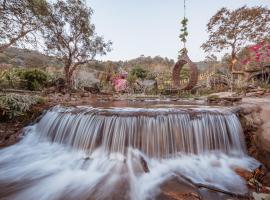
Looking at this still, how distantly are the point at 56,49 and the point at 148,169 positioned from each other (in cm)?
956

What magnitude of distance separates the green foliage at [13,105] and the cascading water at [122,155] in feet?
2.83

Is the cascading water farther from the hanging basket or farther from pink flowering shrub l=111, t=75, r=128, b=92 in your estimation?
pink flowering shrub l=111, t=75, r=128, b=92

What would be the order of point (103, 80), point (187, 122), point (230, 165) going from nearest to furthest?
point (230, 165)
point (187, 122)
point (103, 80)

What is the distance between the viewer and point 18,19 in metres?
6.83

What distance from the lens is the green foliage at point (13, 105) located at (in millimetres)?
4875

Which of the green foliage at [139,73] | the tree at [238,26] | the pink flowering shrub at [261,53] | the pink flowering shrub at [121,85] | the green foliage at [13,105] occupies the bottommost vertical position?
the green foliage at [13,105]

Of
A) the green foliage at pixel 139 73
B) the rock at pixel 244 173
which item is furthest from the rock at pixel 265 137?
the green foliage at pixel 139 73

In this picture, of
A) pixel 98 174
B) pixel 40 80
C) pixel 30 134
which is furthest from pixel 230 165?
pixel 40 80

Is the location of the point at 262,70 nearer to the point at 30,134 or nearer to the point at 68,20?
the point at 68,20

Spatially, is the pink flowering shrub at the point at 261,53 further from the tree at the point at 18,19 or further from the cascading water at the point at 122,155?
the tree at the point at 18,19

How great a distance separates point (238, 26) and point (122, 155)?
1270 centimetres

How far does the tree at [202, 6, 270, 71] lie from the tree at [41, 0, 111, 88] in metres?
8.66

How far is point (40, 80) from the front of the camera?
920cm

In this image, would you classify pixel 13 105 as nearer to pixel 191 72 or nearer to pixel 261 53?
pixel 191 72
